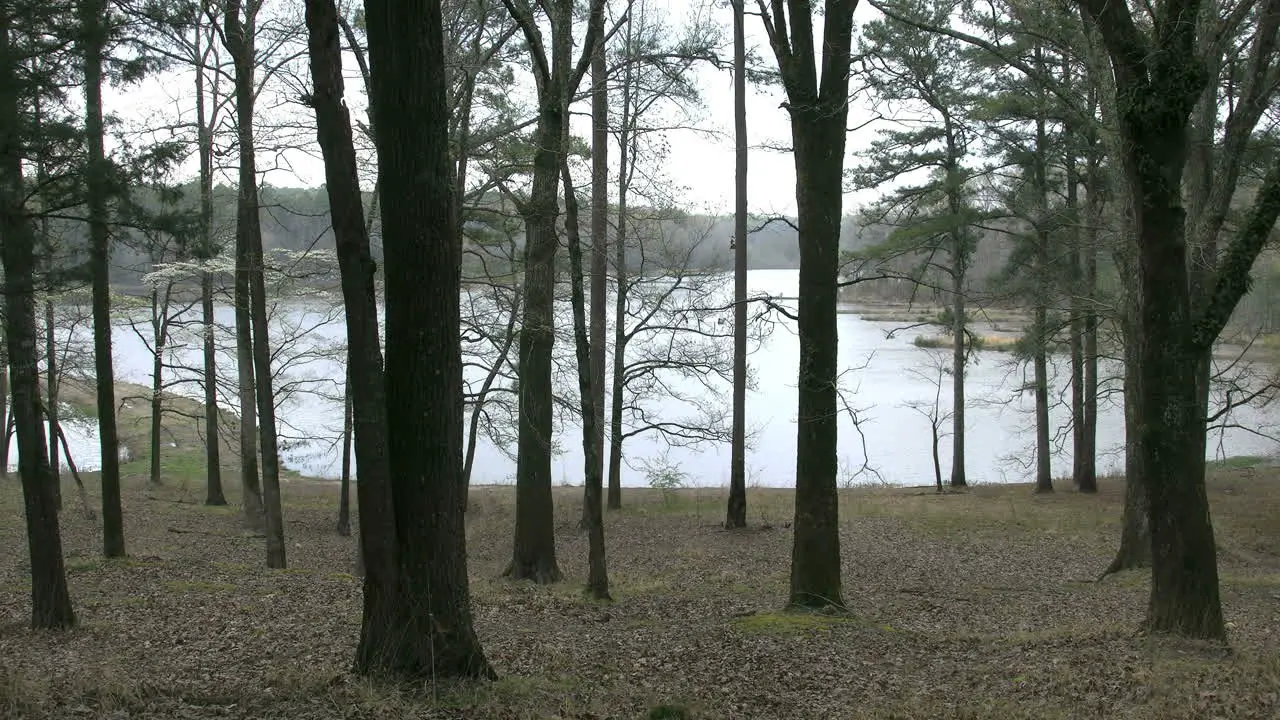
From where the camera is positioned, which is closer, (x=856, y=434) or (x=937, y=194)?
(x=937, y=194)

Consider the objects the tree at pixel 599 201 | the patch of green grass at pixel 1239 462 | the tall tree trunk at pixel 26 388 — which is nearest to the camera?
the tall tree trunk at pixel 26 388

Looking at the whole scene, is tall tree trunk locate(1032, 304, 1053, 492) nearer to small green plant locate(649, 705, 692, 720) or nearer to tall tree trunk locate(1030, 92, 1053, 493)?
tall tree trunk locate(1030, 92, 1053, 493)

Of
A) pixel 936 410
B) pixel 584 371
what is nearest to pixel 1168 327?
pixel 584 371

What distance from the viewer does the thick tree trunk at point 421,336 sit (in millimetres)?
4758

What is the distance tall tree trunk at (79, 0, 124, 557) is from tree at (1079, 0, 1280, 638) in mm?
7961

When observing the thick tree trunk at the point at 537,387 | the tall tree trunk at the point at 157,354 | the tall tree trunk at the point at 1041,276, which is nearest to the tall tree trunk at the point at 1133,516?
the tall tree trunk at the point at 1041,276

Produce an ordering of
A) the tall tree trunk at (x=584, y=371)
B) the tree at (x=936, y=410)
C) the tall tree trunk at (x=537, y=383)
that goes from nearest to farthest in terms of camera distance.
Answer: the tall tree trunk at (x=584, y=371) < the tall tree trunk at (x=537, y=383) < the tree at (x=936, y=410)

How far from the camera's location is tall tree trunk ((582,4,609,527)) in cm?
983

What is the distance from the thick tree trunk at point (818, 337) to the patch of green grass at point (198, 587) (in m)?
5.96

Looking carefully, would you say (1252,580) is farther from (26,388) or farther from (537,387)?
(26,388)

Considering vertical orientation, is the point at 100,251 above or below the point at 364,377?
above

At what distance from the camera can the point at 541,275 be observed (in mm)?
10531

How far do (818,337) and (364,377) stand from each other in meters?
3.99

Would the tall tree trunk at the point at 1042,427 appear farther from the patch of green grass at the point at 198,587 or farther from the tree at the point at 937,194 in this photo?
the patch of green grass at the point at 198,587
